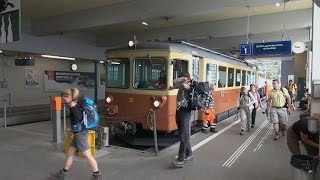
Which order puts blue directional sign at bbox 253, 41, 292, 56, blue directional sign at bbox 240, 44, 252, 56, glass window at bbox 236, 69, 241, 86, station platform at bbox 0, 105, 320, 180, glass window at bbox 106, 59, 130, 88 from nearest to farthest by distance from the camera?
station platform at bbox 0, 105, 320, 180, glass window at bbox 106, 59, 130, 88, glass window at bbox 236, 69, 241, 86, blue directional sign at bbox 253, 41, 292, 56, blue directional sign at bbox 240, 44, 252, 56

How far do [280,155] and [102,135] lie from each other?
13.2ft

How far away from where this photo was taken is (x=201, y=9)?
10.5 meters

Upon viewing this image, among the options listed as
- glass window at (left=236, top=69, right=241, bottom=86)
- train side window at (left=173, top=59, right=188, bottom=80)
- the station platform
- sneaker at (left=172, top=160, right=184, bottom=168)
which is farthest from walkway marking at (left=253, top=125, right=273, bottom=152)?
glass window at (left=236, top=69, right=241, bottom=86)

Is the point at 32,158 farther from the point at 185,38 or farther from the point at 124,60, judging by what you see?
the point at 185,38

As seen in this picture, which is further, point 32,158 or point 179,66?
point 179,66

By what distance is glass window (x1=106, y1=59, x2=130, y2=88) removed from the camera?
848cm

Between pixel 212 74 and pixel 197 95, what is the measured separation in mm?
4485

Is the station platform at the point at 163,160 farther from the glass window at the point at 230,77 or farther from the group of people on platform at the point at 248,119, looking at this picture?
the glass window at the point at 230,77

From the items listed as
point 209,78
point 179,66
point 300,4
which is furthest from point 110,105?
point 300,4

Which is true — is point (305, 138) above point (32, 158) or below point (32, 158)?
above

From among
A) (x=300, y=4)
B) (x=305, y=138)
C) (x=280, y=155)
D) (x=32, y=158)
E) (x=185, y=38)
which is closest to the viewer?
(x=305, y=138)

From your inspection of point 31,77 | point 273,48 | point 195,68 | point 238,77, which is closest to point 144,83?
point 195,68

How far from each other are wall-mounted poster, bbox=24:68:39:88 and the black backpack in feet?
42.7

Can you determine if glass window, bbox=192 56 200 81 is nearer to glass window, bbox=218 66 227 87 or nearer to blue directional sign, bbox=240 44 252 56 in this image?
glass window, bbox=218 66 227 87
